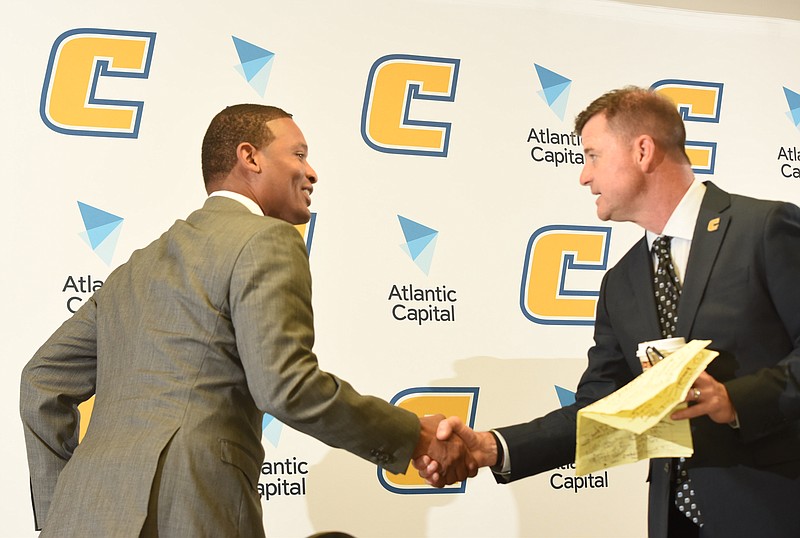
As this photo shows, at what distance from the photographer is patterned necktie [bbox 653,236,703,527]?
2.24 m

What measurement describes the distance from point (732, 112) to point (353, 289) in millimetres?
2108

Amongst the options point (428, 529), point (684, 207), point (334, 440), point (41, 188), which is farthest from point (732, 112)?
point (41, 188)

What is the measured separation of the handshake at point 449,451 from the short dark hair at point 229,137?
96 centimetres

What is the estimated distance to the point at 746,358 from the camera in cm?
221

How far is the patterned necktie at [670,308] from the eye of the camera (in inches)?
88.4

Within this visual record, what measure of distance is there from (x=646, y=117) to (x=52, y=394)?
194cm

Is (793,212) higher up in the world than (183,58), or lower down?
lower down

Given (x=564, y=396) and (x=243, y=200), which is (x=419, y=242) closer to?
(x=564, y=396)

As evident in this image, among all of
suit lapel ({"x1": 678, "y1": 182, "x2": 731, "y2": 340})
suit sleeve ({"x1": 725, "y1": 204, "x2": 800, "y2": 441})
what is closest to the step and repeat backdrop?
suit lapel ({"x1": 678, "y1": 182, "x2": 731, "y2": 340})

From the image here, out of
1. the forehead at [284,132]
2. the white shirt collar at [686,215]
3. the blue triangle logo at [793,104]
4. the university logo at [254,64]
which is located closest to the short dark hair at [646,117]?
the white shirt collar at [686,215]

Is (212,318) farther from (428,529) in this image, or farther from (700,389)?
(428,529)

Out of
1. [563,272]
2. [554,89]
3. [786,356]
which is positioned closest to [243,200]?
[786,356]

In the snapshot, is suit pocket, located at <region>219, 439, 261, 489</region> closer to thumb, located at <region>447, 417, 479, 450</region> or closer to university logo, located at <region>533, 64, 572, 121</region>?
thumb, located at <region>447, 417, 479, 450</region>

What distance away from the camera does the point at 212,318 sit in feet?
6.77
